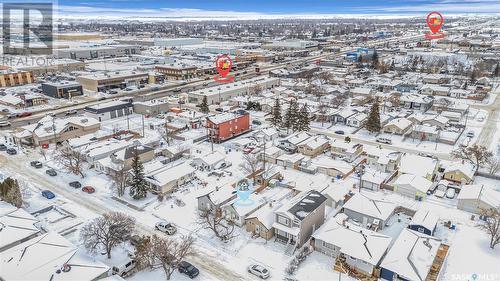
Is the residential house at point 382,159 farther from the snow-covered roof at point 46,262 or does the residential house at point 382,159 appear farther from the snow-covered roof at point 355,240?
the snow-covered roof at point 46,262

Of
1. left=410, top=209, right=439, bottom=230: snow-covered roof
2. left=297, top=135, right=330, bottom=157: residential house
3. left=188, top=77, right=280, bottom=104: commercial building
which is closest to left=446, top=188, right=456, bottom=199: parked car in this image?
left=410, top=209, right=439, bottom=230: snow-covered roof

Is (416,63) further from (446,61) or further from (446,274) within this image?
(446,274)

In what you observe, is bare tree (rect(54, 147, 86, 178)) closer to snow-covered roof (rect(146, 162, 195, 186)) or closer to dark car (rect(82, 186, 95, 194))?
dark car (rect(82, 186, 95, 194))

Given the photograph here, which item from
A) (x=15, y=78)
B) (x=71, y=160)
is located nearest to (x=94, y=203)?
(x=71, y=160)

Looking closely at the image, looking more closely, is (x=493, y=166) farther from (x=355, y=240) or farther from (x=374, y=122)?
(x=355, y=240)

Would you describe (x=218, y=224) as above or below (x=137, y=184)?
below

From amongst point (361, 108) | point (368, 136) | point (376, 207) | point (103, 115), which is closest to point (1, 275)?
point (376, 207)
